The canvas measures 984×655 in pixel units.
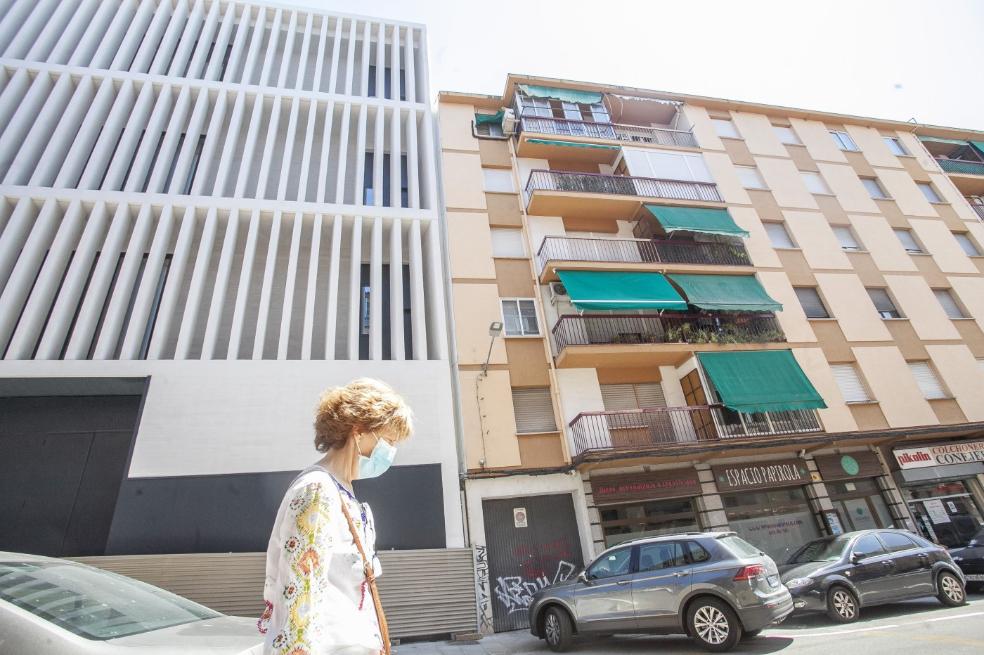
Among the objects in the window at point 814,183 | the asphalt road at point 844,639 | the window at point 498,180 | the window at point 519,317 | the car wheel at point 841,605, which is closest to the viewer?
the asphalt road at point 844,639

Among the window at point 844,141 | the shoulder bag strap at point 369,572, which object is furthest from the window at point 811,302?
the shoulder bag strap at point 369,572

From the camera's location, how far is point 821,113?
2025 cm

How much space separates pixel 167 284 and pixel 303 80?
9.34 m

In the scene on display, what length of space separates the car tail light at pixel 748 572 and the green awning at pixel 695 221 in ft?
36.2

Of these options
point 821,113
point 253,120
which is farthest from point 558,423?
point 821,113

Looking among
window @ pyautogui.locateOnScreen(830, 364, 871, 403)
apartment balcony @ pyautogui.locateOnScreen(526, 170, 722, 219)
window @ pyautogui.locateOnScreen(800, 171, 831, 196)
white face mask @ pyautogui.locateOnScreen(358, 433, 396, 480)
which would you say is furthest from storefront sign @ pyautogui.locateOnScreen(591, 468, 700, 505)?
window @ pyautogui.locateOnScreen(800, 171, 831, 196)

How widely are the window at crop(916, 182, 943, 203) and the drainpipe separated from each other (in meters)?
21.7

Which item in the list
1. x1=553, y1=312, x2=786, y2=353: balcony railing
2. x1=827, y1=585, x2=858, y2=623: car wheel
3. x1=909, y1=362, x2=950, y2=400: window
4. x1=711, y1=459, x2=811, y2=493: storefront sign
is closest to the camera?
x1=827, y1=585, x2=858, y2=623: car wheel

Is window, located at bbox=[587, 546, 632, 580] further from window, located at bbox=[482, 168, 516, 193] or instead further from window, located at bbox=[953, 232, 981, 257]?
window, located at bbox=[953, 232, 981, 257]

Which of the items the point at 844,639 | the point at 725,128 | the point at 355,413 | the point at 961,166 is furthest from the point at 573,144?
the point at 961,166

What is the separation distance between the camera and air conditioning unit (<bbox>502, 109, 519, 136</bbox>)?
1646 centimetres

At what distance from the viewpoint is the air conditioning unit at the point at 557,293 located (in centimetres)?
1405

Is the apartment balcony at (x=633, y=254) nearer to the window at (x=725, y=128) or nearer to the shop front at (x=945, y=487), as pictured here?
the window at (x=725, y=128)

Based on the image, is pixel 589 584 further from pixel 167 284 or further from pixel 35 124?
pixel 35 124
